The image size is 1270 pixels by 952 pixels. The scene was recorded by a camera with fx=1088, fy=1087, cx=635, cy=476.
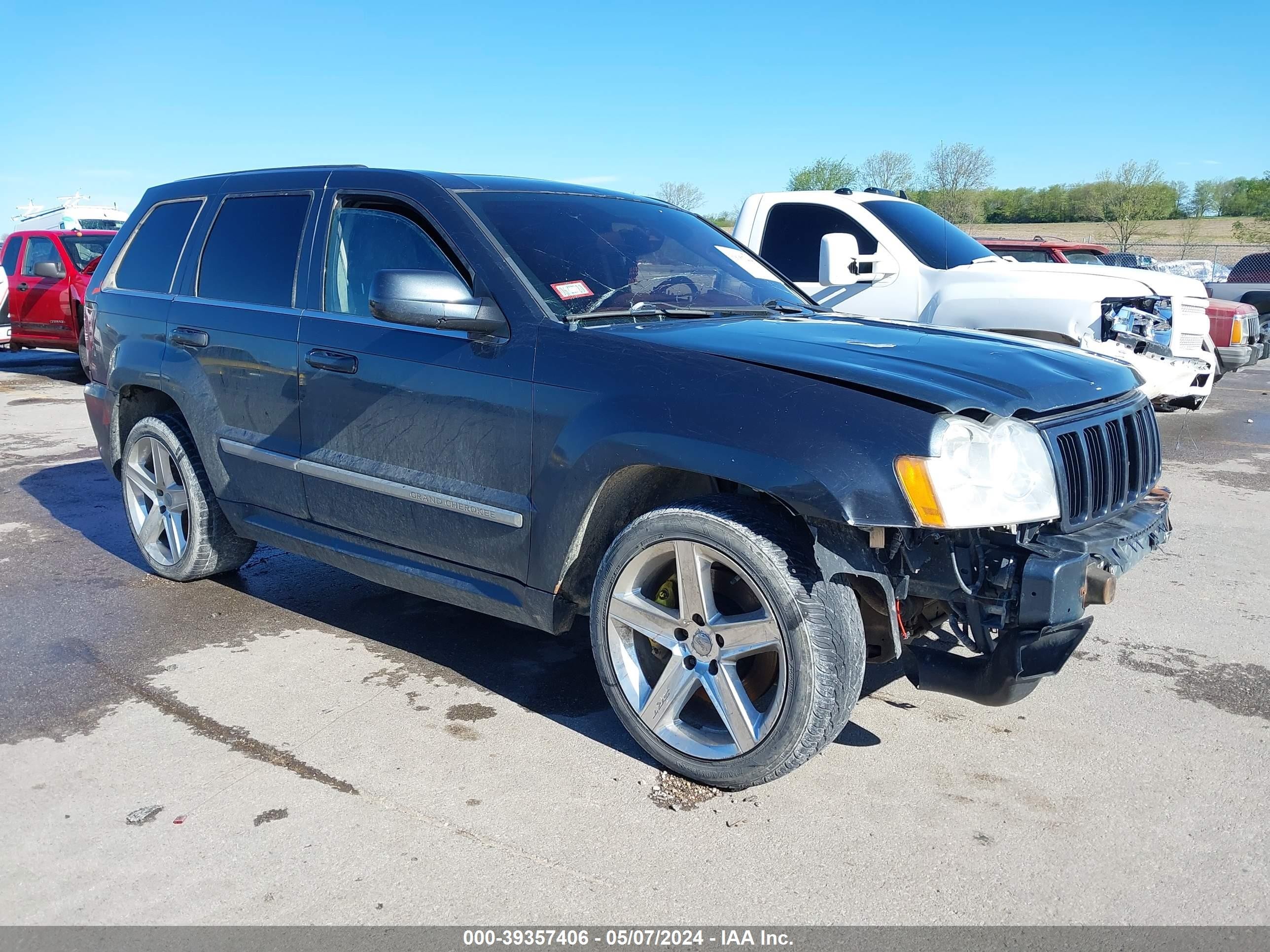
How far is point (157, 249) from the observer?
17.2 feet

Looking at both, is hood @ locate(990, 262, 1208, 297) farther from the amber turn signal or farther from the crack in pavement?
the crack in pavement

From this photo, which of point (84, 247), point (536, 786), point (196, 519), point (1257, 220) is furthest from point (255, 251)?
point (1257, 220)

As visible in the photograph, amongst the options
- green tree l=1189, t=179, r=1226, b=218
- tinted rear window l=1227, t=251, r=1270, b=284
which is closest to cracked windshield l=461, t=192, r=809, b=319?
tinted rear window l=1227, t=251, r=1270, b=284

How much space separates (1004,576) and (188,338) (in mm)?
3660

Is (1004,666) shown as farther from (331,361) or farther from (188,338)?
(188,338)

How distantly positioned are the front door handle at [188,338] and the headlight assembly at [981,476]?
3.26 meters

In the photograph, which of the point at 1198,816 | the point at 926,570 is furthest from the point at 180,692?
the point at 1198,816

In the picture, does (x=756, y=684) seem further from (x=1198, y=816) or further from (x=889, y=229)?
(x=889, y=229)

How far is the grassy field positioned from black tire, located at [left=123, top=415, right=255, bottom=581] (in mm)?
39798

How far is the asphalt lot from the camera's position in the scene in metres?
2.75

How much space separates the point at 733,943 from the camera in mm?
2566

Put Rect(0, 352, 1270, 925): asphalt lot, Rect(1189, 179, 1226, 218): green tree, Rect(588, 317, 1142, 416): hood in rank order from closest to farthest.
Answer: Rect(0, 352, 1270, 925): asphalt lot < Rect(588, 317, 1142, 416): hood < Rect(1189, 179, 1226, 218): green tree

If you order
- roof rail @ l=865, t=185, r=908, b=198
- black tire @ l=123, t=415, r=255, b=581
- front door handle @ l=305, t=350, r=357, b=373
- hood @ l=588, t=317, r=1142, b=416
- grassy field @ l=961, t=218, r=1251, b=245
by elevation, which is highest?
grassy field @ l=961, t=218, r=1251, b=245

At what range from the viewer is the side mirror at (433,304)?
3.49 meters
